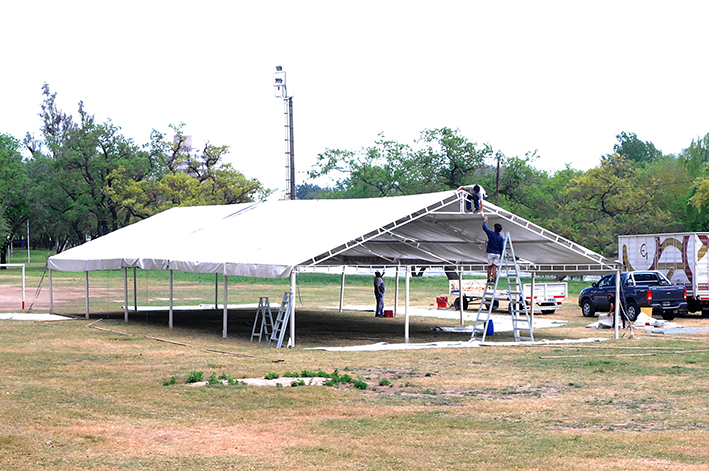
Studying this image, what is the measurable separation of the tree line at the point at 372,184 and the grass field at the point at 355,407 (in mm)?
33768

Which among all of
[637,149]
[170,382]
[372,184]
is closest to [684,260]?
[170,382]

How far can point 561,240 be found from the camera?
65.4 feet

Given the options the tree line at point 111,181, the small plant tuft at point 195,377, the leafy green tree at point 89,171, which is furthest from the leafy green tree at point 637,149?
the small plant tuft at point 195,377

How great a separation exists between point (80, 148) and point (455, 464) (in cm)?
6767

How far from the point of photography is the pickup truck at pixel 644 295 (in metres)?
25.6

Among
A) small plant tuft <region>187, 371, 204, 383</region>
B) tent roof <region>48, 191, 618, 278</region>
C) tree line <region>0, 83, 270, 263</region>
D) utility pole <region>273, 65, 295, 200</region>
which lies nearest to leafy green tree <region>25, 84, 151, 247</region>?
tree line <region>0, 83, 270, 263</region>

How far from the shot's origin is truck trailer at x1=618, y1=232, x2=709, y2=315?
1051 inches

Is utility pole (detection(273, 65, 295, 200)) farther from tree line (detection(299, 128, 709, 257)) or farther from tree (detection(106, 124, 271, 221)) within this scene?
tree (detection(106, 124, 271, 221))

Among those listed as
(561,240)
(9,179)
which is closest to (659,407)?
(561,240)

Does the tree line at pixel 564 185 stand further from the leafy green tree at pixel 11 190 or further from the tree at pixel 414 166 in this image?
the leafy green tree at pixel 11 190

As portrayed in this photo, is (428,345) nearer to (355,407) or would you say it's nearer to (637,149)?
(355,407)

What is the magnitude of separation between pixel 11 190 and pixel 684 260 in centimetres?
6046

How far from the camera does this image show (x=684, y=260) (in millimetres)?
27156

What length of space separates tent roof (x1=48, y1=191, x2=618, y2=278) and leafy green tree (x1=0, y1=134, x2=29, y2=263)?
50.1 meters
